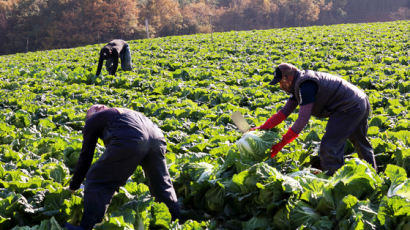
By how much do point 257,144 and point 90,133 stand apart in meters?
2.06

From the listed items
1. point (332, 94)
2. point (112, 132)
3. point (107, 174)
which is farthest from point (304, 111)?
point (107, 174)

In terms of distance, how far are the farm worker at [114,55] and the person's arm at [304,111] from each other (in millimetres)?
9012

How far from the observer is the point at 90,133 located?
389 cm

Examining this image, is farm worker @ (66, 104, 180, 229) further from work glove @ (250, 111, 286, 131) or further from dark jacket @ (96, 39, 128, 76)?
dark jacket @ (96, 39, 128, 76)

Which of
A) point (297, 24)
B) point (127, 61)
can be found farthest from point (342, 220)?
point (297, 24)

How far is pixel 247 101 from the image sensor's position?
33.4ft

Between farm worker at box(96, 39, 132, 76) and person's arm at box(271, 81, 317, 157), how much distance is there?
901 cm

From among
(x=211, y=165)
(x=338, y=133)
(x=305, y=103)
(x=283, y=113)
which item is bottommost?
(x=211, y=165)

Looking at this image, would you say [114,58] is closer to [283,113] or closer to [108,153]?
[283,113]

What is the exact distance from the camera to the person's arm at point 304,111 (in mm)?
4484

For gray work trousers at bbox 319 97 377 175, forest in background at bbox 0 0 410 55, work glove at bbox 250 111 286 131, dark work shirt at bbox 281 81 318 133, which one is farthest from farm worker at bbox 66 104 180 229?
forest in background at bbox 0 0 410 55

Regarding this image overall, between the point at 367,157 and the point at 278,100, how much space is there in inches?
197

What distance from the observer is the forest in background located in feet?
151

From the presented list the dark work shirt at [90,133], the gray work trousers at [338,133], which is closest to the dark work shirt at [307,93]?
the gray work trousers at [338,133]
